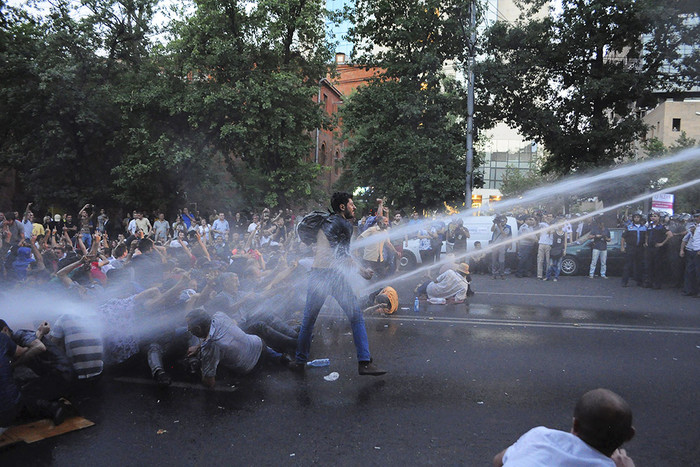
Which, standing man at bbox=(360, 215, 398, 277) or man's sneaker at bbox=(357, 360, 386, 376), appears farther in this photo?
standing man at bbox=(360, 215, 398, 277)

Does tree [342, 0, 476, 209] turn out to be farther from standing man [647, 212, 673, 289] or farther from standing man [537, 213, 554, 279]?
standing man [647, 212, 673, 289]

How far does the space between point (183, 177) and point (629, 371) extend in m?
21.9

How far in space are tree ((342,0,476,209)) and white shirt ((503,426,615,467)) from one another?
64.8 ft

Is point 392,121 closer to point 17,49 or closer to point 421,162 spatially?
point 421,162

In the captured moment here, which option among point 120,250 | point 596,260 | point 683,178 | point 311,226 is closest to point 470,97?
point 596,260

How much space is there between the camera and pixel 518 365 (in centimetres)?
593

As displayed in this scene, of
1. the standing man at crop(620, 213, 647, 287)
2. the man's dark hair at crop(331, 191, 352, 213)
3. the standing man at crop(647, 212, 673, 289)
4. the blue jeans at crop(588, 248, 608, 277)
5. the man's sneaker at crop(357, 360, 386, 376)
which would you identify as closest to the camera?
the man's sneaker at crop(357, 360, 386, 376)

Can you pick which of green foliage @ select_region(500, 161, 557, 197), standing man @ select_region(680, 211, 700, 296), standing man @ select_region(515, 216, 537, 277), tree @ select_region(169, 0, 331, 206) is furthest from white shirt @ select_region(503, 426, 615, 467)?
green foliage @ select_region(500, 161, 557, 197)

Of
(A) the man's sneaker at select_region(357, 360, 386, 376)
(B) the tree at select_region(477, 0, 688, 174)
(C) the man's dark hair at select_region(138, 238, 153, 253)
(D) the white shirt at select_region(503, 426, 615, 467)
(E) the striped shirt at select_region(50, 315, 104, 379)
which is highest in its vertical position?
(B) the tree at select_region(477, 0, 688, 174)

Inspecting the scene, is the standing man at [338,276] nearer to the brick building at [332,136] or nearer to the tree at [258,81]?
the tree at [258,81]

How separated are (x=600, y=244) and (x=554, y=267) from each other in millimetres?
1607

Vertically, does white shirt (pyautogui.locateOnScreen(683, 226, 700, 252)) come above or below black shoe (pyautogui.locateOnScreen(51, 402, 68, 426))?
above

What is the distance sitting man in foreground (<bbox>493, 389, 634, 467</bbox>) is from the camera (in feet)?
6.46

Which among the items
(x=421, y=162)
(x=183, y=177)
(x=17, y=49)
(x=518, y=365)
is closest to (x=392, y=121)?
(x=421, y=162)
